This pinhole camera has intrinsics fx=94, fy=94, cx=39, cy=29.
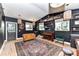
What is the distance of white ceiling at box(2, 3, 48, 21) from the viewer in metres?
1.67

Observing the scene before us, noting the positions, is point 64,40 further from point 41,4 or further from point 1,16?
point 1,16

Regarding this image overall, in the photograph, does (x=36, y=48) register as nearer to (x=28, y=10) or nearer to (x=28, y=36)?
(x=28, y=36)

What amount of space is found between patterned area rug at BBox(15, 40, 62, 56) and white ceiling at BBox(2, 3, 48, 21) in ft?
1.59

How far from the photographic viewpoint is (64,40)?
1685mm

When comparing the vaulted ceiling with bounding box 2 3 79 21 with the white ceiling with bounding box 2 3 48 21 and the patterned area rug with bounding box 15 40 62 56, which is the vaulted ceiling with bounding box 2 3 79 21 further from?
the patterned area rug with bounding box 15 40 62 56

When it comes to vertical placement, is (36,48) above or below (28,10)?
below

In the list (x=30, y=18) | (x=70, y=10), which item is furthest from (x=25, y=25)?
(x=70, y=10)

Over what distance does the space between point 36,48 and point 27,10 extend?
2.45 feet

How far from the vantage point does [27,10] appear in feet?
5.75

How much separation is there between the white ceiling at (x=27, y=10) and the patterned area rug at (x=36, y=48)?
0.48 meters

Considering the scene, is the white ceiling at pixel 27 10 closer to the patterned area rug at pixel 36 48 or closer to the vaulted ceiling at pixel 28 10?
the vaulted ceiling at pixel 28 10

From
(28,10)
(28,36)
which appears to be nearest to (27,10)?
(28,10)

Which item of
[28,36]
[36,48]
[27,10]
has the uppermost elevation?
[27,10]

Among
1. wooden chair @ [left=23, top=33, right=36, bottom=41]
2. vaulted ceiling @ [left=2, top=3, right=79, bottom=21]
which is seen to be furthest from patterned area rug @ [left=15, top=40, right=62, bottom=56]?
vaulted ceiling @ [left=2, top=3, right=79, bottom=21]
